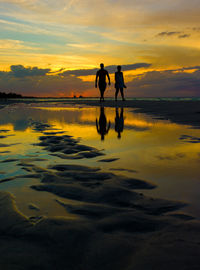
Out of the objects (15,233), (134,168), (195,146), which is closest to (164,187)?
(134,168)

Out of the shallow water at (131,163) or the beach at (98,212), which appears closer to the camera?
the beach at (98,212)

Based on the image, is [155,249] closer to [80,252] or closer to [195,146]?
[80,252]

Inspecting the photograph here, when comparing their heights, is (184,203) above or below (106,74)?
below

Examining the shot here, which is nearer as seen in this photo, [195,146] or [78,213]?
[78,213]

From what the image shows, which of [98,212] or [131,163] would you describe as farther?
[131,163]

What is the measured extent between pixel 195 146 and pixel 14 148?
2526 millimetres

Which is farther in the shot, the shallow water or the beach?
the shallow water

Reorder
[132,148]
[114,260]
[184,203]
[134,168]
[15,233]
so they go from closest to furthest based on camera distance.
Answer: [114,260]
[15,233]
[184,203]
[134,168]
[132,148]

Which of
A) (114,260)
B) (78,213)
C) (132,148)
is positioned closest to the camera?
(114,260)

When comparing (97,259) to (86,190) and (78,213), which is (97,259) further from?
(86,190)

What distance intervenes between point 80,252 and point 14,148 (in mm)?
2709

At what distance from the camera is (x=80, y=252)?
1.22 metres

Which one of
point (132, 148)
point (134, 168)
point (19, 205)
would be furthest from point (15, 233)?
point (132, 148)

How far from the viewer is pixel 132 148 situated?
11.8ft
